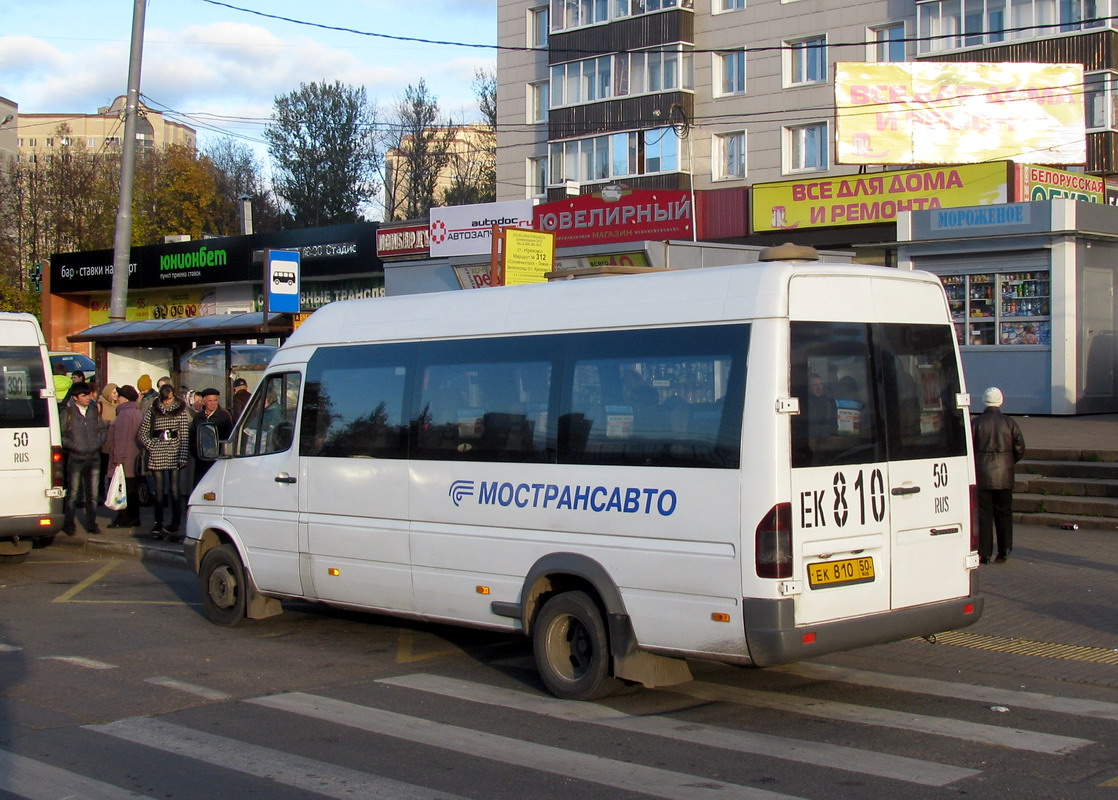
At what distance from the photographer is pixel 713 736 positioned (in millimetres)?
6527

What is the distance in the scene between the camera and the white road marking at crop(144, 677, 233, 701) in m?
7.52

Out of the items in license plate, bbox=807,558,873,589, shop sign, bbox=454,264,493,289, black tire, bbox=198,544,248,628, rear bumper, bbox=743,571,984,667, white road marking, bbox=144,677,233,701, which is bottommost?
white road marking, bbox=144,677,233,701

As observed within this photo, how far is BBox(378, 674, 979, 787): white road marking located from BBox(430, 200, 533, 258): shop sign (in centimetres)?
2384

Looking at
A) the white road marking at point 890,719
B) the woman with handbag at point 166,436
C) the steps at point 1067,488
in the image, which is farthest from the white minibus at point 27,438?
the steps at point 1067,488

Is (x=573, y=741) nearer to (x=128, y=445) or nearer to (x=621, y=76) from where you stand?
(x=128, y=445)

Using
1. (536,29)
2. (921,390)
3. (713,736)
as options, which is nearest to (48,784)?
(713,736)

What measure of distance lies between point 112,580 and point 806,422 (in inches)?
334

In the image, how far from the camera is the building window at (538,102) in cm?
4666

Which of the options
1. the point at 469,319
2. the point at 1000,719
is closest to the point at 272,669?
the point at 469,319

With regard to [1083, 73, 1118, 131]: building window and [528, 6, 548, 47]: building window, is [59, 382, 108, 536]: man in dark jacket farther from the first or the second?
[528, 6, 548, 47]: building window

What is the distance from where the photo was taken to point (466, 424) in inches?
316

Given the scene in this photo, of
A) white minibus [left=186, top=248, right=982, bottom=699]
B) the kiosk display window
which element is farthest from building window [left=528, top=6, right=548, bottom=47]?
white minibus [left=186, top=248, right=982, bottom=699]

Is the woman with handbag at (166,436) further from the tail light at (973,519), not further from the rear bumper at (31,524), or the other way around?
the tail light at (973,519)

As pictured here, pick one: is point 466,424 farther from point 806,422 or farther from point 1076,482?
point 1076,482
